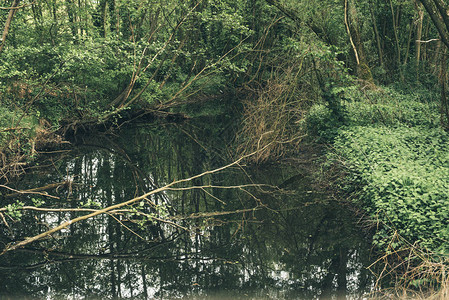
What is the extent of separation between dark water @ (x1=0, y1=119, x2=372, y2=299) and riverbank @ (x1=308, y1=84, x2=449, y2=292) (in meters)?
0.57

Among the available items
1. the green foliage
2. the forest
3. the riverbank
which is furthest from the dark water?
the green foliage

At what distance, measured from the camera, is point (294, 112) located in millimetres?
14562

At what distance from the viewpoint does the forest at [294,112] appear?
7.49 meters

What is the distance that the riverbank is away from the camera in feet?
21.9

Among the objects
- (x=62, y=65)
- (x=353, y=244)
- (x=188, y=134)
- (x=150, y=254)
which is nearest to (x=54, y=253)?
(x=150, y=254)

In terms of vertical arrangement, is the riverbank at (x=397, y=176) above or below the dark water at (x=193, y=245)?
above

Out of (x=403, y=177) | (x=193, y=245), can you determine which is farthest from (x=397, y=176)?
(x=193, y=245)

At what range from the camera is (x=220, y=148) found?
1664 cm

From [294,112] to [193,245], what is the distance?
24.3 ft

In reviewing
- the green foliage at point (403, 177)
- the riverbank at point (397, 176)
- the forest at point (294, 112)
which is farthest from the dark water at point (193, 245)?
the green foliage at point (403, 177)

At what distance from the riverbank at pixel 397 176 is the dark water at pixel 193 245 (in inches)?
22.3

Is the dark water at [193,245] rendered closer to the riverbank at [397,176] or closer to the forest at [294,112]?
the forest at [294,112]

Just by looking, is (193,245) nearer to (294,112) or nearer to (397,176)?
(397,176)

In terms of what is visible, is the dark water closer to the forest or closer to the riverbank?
the forest
